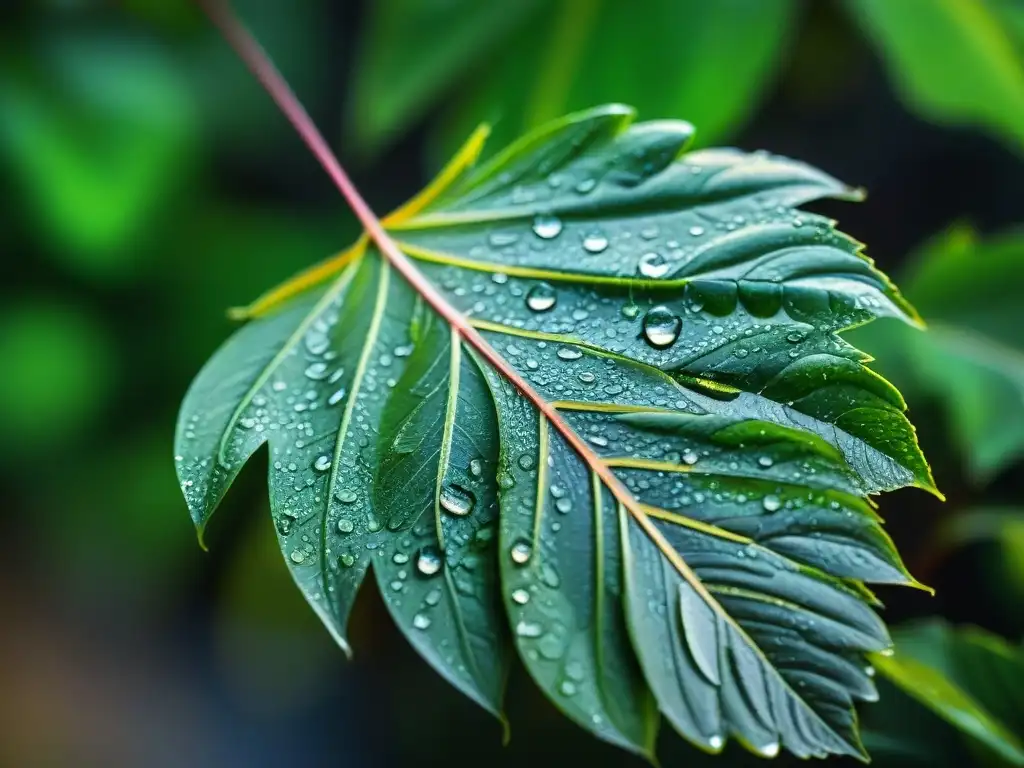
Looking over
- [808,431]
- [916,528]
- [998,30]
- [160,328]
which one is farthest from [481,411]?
[160,328]

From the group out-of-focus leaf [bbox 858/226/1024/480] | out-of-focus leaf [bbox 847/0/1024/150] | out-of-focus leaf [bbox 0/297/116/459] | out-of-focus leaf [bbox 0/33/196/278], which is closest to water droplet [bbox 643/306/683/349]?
out-of-focus leaf [bbox 858/226/1024/480]

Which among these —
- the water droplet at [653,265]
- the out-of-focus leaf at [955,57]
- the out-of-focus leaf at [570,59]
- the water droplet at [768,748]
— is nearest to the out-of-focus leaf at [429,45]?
the out-of-focus leaf at [570,59]

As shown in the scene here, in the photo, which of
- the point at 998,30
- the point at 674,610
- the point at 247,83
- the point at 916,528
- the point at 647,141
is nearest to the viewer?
the point at 674,610

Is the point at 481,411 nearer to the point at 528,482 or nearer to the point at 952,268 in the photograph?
the point at 528,482

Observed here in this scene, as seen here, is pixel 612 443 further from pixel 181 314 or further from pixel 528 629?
pixel 181 314

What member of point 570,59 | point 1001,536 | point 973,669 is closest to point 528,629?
point 973,669

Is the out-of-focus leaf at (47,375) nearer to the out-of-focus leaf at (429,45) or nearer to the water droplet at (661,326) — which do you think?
the out-of-focus leaf at (429,45)

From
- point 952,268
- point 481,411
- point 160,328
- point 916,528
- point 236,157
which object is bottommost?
point 916,528
